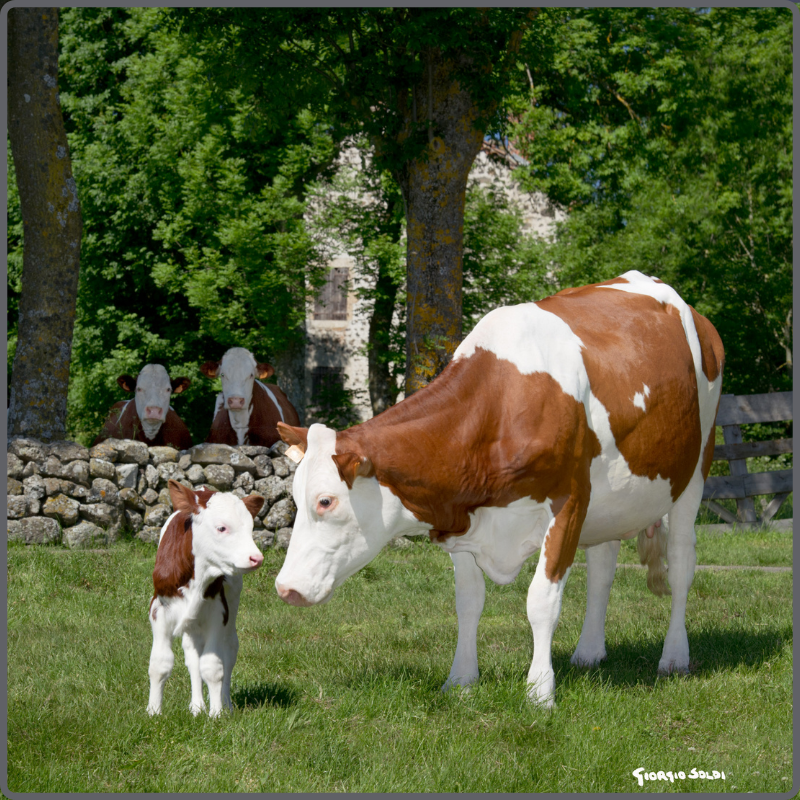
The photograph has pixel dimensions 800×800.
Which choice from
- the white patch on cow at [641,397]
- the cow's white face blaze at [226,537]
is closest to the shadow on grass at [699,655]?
the white patch on cow at [641,397]

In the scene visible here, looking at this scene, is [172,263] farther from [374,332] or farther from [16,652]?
[16,652]

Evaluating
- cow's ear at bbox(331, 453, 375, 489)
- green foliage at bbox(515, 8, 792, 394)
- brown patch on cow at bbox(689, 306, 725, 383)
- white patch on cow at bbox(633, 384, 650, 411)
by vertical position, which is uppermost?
green foliage at bbox(515, 8, 792, 394)

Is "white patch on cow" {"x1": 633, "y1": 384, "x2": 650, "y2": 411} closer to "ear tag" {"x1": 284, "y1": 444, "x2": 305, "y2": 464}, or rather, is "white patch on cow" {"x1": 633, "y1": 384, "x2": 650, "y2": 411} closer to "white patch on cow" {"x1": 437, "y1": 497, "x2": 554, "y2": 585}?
"white patch on cow" {"x1": 437, "y1": 497, "x2": 554, "y2": 585}

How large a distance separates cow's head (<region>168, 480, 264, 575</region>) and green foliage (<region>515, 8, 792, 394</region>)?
13105 mm

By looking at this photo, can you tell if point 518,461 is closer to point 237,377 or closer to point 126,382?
point 237,377

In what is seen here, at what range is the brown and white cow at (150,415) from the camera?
9.64 meters

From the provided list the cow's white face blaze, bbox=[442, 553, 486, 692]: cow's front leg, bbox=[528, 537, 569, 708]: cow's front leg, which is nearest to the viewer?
the cow's white face blaze

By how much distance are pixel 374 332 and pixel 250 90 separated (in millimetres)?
8414

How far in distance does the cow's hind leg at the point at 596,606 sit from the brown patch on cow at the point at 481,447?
1.20 m

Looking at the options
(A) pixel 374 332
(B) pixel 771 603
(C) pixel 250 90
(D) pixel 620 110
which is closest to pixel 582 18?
(D) pixel 620 110

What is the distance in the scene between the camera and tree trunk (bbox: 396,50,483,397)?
984cm

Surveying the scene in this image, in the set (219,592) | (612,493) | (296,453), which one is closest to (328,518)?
(296,453)

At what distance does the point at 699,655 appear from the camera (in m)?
5.69

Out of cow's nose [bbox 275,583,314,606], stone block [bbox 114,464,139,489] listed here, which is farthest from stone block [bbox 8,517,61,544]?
cow's nose [bbox 275,583,314,606]
